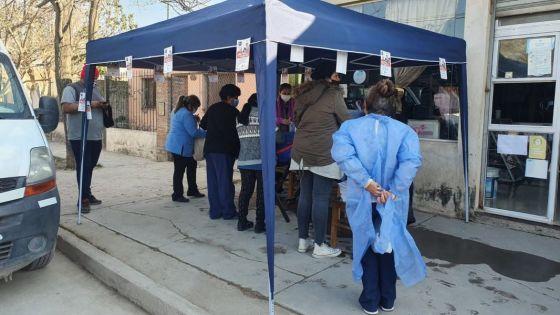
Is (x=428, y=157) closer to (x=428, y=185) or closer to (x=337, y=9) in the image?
(x=428, y=185)

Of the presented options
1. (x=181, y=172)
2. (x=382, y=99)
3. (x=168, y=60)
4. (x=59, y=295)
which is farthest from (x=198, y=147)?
(x=382, y=99)

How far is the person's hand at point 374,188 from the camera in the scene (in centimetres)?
310

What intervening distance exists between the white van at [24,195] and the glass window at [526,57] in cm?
499

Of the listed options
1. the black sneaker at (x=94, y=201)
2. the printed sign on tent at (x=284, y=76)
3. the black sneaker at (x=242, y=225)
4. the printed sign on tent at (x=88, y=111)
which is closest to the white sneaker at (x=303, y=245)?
the black sneaker at (x=242, y=225)

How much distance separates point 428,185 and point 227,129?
2.75 m

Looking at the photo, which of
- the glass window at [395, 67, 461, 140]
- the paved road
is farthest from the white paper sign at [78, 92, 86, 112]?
the glass window at [395, 67, 461, 140]

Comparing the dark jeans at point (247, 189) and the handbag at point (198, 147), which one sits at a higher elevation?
the handbag at point (198, 147)

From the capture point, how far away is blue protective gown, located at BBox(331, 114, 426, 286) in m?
3.13

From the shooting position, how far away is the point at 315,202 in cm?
434

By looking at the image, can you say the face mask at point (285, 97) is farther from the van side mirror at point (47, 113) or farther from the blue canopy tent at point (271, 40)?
the van side mirror at point (47, 113)

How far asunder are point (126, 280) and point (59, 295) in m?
0.57

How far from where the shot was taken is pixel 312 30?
3.57 metres

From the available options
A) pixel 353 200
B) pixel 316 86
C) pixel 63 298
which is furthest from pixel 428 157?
pixel 63 298

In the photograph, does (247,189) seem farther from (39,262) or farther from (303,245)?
(39,262)
